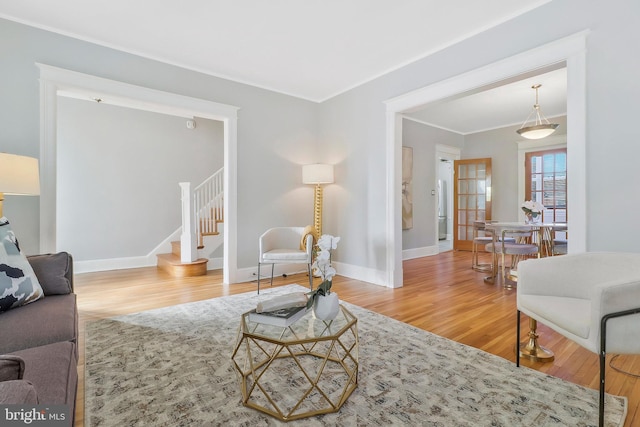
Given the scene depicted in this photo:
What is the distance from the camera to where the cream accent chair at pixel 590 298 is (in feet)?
4.62

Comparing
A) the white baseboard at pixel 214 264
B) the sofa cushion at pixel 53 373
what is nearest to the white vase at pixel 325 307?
the sofa cushion at pixel 53 373

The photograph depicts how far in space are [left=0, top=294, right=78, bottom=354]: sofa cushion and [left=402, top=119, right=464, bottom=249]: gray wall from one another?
543cm

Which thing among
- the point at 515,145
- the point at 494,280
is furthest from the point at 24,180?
the point at 515,145

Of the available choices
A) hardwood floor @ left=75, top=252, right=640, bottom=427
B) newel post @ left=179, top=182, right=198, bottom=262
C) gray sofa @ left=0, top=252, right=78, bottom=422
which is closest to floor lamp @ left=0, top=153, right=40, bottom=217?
gray sofa @ left=0, top=252, right=78, bottom=422

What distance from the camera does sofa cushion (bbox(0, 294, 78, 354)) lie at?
1.36 metres

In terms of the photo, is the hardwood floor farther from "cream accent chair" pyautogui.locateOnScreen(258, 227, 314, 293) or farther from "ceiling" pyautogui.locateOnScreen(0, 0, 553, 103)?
"ceiling" pyautogui.locateOnScreen(0, 0, 553, 103)

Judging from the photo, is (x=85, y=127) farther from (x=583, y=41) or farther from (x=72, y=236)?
(x=583, y=41)

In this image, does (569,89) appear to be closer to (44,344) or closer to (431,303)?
(431,303)

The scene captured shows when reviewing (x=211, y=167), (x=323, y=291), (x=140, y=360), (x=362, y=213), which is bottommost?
(x=140, y=360)

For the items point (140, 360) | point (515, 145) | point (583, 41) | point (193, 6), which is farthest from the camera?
point (515, 145)

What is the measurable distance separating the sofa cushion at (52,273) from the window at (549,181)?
7275 millimetres

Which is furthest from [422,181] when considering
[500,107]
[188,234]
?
[188,234]

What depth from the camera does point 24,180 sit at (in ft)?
7.28

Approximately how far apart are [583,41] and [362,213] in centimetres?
277
